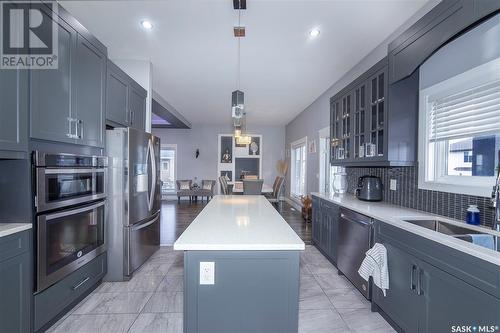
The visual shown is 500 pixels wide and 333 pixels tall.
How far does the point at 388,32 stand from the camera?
285 centimetres

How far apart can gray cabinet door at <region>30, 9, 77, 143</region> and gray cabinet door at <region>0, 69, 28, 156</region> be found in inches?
2.0

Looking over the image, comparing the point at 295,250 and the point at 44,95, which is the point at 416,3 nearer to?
the point at 295,250

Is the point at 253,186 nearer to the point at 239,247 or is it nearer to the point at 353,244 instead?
the point at 353,244

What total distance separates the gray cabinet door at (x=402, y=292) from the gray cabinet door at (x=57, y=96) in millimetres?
2732

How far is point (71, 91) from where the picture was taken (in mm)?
2064

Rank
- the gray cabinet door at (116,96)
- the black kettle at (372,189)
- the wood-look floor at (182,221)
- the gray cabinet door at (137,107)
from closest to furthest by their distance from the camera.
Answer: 1. the gray cabinet door at (116,96)
2. the black kettle at (372,189)
3. the gray cabinet door at (137,107)
4. the wood-look floor at (182,221)

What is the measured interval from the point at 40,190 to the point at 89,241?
2.78 ft

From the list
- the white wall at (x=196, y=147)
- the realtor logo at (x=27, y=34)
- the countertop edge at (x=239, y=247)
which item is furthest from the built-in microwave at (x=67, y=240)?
the white wall at (x=196, y=147)

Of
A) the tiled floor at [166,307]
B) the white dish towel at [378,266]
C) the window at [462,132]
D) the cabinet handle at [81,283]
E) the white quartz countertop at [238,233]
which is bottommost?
the tiled floor at [166,307]

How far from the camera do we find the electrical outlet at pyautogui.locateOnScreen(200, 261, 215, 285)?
138 cm

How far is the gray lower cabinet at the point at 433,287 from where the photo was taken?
1227 mm

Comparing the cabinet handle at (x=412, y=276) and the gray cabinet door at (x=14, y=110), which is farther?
the cabinet handle at (x=412, y=276)

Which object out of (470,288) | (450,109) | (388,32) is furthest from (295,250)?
(388,32)

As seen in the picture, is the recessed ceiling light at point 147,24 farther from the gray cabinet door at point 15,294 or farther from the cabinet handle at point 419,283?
the cabinet handle at point 419,283
